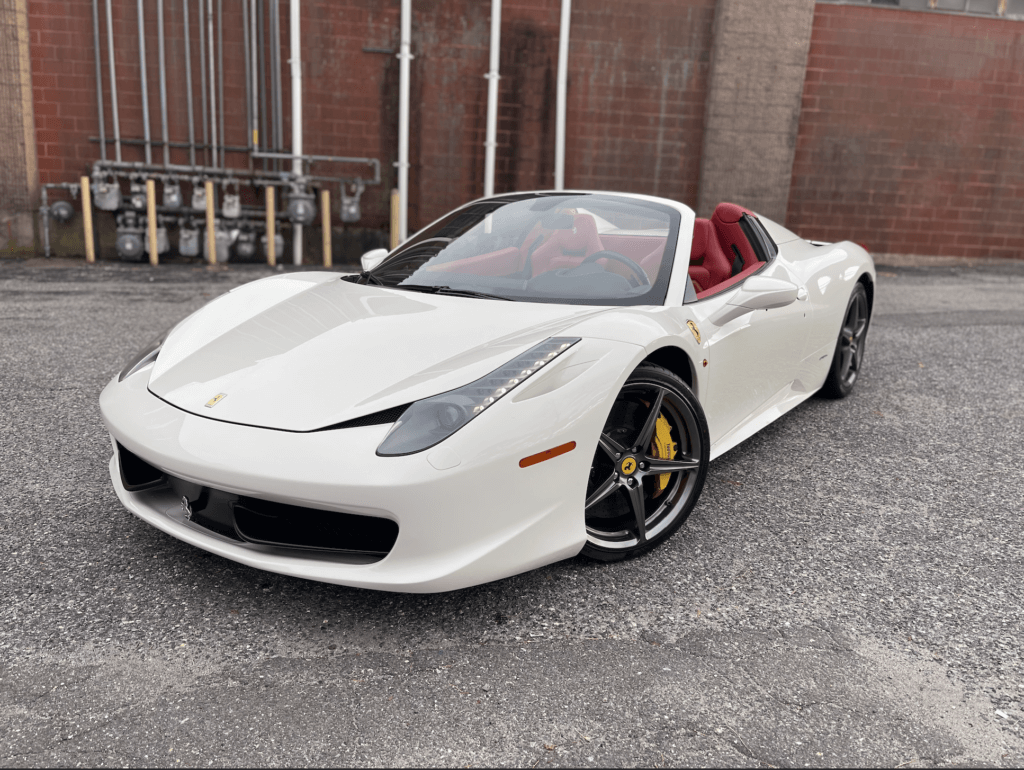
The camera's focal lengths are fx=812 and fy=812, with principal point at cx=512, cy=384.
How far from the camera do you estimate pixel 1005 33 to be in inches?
442

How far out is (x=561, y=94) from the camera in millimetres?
10148

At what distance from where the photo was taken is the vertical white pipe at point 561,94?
9.94m

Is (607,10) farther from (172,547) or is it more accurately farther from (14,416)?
(172,547)

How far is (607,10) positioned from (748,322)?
324 inches

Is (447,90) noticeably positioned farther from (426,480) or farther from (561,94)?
(426,480)

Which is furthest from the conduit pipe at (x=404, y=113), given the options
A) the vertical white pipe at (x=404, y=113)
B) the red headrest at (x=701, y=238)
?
the red headrest at (x=701, y=238)

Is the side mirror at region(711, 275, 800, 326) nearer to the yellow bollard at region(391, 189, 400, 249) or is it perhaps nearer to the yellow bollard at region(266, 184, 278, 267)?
the yellow bollard at region(391, 189, 400, 249)

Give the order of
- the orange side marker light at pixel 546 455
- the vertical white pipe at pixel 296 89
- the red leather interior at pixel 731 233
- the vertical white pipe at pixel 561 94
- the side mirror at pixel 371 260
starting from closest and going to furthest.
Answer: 1. the orange side marker light at pixel 546 455
2. the side mirror at pixel 371 260
3. the red leather interior at pixel 731 233
4. the vertical white pipe at pixel 296 89
5. the vertical white pipe at pixel 561 94

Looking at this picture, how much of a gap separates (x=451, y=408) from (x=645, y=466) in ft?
2.56

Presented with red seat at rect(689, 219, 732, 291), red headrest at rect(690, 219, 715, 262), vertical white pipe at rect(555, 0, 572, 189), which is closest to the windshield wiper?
red seat at rect(689, 219, 732, 291)

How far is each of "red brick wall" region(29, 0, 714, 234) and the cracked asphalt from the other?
7.31 metres

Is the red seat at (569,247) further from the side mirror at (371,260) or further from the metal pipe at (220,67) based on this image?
the metal pipe at (220,67)

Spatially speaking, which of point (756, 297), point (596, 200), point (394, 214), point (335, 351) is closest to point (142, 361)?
point (335, 351)

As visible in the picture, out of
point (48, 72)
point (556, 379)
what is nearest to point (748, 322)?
point (556, 379)
